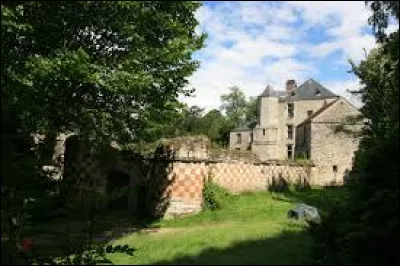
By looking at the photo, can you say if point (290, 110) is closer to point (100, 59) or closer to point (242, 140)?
point (242, 140)

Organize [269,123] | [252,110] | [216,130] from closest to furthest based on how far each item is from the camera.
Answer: [269,123] → [216,130] → [252,110]

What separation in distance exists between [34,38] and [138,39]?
3.23 m

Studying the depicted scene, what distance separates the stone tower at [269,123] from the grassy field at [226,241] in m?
34.8

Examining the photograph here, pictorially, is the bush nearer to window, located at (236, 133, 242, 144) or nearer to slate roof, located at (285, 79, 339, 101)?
slate roof, located at (285, 79, 339, 101)

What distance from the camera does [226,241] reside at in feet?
50.5

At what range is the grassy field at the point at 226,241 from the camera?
12.5m

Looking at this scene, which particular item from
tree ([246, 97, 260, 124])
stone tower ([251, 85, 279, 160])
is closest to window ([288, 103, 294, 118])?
stone tower ([251, 85, 279, 160])

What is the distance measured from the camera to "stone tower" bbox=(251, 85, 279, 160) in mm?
59156

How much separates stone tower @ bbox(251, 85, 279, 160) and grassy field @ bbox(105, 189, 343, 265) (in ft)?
114

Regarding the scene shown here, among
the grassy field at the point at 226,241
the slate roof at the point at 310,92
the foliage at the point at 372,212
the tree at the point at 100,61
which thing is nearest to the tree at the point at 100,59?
the tree at the point at 100,61

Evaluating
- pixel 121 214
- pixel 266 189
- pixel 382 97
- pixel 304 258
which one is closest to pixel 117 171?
pixel 121 214

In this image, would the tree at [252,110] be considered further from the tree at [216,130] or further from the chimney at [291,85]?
the chimney at [291,85]

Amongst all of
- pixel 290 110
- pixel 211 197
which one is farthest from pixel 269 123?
pixel 211 197

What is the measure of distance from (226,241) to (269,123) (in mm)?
44637
